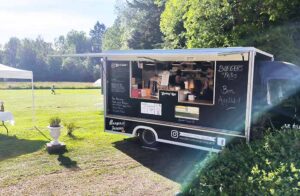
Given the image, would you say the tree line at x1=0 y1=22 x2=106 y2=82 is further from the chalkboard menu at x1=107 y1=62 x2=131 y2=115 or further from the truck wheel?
the truck wheel

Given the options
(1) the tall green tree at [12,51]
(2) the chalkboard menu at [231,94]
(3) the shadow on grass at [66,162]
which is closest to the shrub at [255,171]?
(2) the chalkboard menu at [231,94]

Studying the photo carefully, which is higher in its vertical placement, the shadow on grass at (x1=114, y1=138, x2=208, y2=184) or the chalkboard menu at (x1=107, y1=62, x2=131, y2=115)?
the chalkboard menu at (x1=107, y1=62, x2=131, y2=115)

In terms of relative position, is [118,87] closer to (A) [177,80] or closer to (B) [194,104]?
(A) [177,80]

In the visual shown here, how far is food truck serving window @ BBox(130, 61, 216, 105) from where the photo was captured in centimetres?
751

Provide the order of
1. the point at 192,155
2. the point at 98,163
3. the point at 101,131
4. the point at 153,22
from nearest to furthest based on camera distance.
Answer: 1. the point at 98,163
2. the point at 192,155
3. the point at 101,131
4. the point at 153,22

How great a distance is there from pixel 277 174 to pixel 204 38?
874cm

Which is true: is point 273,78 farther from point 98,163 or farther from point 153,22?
point 153,22

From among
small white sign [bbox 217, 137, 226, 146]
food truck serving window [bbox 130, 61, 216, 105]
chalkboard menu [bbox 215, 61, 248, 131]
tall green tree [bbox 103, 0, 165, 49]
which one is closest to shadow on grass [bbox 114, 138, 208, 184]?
small white sign [bbox 217, 137, 226, 146]

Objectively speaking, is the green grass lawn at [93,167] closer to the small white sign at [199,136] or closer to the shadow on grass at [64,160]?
the shadow on grass at [64,160]

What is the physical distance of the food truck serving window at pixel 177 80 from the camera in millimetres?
7512

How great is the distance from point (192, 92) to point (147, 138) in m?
1.71

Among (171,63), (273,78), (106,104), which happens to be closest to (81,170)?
(106,104)

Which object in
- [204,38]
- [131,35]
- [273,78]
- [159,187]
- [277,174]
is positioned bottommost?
[159,187]

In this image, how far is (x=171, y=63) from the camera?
26.2 ft
